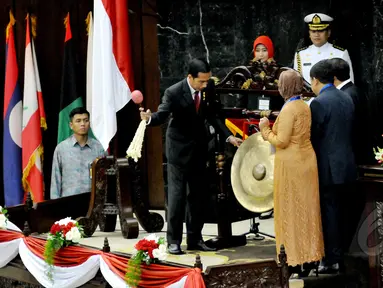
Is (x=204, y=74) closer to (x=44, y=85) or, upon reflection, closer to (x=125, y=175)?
(x=125, y=175)

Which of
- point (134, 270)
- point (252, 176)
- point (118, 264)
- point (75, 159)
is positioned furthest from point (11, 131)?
point (134, 270)

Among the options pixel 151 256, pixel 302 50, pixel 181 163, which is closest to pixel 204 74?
pixel 181 163

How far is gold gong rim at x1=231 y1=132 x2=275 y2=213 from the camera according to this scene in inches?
306

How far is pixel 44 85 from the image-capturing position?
10359 mm

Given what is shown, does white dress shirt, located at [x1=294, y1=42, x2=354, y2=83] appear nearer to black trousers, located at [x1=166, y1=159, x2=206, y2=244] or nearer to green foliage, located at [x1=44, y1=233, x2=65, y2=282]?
black trousers, located at [x1=166, y1=159, x2=206, y2=244]

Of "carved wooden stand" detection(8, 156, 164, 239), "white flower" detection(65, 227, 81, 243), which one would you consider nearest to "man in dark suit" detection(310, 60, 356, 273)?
"white flower" detection(65, 227, 81, 243)

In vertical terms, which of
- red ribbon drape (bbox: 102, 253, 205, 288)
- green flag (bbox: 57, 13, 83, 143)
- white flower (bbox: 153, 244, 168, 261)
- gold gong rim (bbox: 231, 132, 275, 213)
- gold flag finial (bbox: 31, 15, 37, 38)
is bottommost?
red ribbon drape (bbox: 102, 253, 205, 288)

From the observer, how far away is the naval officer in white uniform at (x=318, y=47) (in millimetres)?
8562

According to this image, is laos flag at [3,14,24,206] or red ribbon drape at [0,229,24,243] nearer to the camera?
red ribbon drape at [0,229,24,243]

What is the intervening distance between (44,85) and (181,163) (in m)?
3.06

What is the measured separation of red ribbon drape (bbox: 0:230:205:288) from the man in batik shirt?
77.3 inches

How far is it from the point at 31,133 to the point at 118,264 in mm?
Result: 4078

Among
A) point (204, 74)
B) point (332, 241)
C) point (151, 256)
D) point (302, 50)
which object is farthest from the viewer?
point (302, 50)

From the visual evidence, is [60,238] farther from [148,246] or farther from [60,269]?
[148,246]
